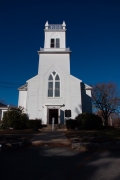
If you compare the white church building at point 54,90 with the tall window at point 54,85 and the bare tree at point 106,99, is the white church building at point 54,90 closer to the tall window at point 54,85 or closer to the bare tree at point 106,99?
the tall window at point 54,85

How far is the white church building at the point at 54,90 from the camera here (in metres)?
23.3

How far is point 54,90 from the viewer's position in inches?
958

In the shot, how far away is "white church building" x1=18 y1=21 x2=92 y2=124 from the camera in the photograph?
2327cm

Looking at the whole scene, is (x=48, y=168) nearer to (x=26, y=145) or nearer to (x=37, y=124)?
(x=26, y=145)

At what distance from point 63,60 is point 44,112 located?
935 centimetres

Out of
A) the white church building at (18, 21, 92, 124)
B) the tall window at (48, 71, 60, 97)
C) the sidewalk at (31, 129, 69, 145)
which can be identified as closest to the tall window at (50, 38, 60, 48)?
the white church building at (18, 21, 92, 124)

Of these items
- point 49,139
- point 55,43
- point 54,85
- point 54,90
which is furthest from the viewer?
point 55,43

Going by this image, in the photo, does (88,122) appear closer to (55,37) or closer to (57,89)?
(57,89)

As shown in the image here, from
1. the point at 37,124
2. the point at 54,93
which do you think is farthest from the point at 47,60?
the point at 37,124

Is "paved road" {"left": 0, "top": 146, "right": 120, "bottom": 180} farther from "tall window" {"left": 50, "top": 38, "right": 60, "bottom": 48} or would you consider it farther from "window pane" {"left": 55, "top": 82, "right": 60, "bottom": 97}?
"tall window" {"left": 50, "top": 38, "right": 60, "bottom": 48}

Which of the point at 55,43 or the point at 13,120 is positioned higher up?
the point at 55,43

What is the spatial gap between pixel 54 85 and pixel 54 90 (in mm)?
847

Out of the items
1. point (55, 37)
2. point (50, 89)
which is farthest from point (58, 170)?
point (55, 37)

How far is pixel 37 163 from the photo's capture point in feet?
17.3
